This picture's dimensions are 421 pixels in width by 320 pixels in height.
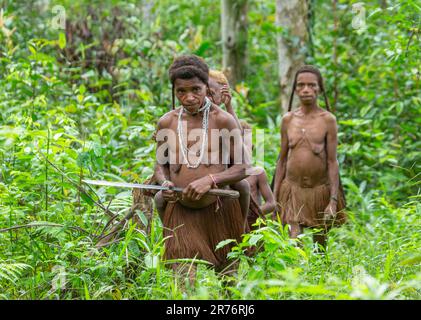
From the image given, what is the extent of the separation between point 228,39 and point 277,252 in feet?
24.8

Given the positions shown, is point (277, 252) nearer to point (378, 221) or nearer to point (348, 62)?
point (378, 221)

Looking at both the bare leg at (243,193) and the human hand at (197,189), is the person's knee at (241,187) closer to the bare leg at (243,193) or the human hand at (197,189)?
the bare leg at (243,193)

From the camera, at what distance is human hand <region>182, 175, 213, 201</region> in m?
4.46

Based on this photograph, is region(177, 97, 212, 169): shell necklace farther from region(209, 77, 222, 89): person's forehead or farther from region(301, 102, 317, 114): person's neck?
region(301, 102, 317, 114): person's neck

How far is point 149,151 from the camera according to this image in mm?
7355

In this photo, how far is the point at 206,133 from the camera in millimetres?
4672

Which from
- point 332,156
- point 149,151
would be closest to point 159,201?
point 332,156

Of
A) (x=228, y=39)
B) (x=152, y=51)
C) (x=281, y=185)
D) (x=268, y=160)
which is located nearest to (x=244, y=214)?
(x=281, y=185)

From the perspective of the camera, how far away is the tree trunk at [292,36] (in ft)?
32.1

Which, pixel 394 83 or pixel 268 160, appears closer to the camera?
pixel 268 160

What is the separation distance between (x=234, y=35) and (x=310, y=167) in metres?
5.51

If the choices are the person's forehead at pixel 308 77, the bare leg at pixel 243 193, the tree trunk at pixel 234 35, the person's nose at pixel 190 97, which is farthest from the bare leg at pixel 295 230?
the tree trunk at pixel 234 35

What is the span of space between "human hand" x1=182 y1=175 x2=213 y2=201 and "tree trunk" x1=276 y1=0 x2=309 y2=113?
213 inches

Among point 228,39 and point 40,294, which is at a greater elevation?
point 228,39
